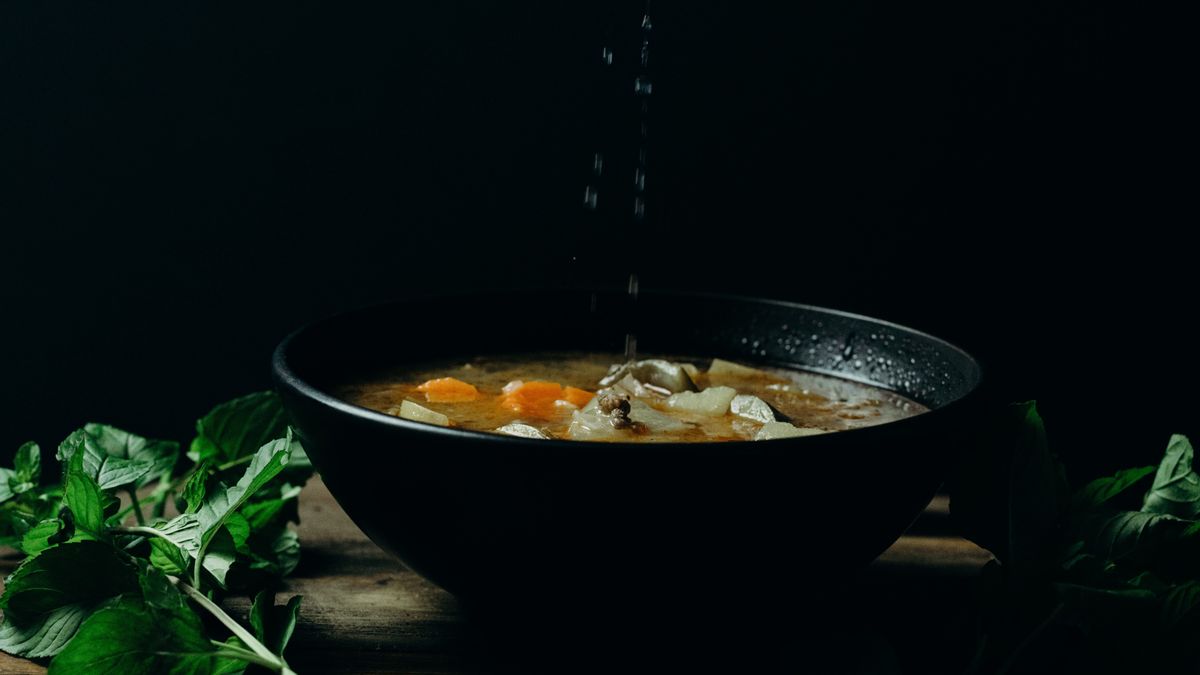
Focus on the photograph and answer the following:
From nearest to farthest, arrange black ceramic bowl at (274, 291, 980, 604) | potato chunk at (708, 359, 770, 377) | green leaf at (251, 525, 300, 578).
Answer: black ceramic bowl at (274, 291, 980, 604) < green leaf at (251, 525, 300, 578) < potato chunk at (708, 359, 770, 377)

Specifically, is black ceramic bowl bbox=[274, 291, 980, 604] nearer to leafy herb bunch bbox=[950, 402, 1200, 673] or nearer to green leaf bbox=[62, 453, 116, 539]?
leafy herb bunch bbox=[950, 402, 1200, 673]

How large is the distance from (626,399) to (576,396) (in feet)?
0.66

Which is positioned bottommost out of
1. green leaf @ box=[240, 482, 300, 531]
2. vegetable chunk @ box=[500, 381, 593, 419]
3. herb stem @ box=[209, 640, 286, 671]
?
green leaf @ box=[240, 482, 300, 531]

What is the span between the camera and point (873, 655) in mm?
1312

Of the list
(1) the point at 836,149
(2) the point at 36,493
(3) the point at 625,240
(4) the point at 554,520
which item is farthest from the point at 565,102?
(4) the point at 554,520

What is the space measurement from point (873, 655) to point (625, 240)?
1.72 meters

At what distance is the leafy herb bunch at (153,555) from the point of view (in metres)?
1.23

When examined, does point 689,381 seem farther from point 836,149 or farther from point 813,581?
point 836,149

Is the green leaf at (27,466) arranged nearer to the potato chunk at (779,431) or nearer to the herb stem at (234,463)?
the herb stem at (234,463)

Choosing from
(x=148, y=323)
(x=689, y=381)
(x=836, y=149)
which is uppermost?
(x=836, y=149)

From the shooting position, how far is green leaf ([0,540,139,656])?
1.38 metres

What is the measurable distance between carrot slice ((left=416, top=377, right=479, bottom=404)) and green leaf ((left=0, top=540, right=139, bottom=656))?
612mm

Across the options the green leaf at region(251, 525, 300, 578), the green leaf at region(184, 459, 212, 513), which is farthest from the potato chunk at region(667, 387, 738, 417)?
the green leaf at region(184, 459, 212, 513)

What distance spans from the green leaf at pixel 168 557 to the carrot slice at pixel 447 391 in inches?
21.2
